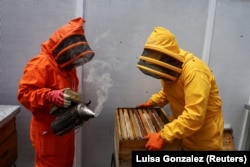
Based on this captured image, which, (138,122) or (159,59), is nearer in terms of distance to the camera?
(159,59)

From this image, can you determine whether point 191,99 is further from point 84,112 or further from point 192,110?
point 84,112

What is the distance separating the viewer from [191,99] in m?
1.28

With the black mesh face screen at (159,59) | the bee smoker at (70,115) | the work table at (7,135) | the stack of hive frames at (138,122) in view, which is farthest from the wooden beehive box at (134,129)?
the work table at (7,135)

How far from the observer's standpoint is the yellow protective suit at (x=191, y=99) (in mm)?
1273

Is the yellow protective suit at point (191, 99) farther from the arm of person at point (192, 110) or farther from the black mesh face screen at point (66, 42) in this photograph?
the black mesh face screen at point (66, 42)

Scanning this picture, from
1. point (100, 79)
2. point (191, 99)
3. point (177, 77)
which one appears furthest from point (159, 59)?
point (100, 79)

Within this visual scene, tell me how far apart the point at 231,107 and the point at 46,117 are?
1578mm

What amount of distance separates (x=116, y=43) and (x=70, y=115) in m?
0.75

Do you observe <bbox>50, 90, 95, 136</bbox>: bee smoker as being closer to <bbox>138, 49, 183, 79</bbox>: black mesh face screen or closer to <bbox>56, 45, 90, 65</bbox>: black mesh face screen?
<bbox>56, 45, 90, 65</bbox>: black mesh face screen

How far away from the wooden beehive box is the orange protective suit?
381 mm

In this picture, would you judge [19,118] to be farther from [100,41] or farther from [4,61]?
[100,41]

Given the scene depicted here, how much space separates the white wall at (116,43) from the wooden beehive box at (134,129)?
11.7 inches

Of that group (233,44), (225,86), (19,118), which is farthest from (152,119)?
(19,118)

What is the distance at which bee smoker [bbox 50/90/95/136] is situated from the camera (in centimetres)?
127
